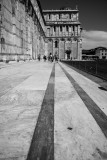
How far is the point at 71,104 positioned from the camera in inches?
109

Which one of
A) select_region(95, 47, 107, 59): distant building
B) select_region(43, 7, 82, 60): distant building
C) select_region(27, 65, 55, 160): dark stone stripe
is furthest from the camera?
select_region(95, 47, 107, 59): distant building

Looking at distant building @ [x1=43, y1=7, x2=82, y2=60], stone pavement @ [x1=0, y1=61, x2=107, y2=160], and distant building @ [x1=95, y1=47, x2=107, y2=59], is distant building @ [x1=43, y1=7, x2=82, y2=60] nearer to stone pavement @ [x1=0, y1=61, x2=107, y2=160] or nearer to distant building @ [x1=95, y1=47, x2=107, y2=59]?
distant building @ [x1=95, y1=47, x2=107, y2=59]

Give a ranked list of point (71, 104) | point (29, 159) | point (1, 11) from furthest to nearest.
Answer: point (1, 11) < point (71, 104) < point (29, 159)

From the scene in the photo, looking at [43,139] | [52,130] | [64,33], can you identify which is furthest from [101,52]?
[43,139]

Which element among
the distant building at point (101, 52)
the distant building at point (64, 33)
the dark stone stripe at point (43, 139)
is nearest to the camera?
the dark stone stripe at point (43, 139)

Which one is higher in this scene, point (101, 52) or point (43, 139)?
point (101, 52)

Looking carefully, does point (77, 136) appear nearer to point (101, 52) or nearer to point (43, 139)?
point (43, 139)

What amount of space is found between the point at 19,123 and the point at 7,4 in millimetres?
15285

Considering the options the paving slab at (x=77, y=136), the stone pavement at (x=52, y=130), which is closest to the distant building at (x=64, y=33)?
the stone pavement at (x=52, y=130)

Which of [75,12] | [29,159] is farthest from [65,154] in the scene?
[75,12]

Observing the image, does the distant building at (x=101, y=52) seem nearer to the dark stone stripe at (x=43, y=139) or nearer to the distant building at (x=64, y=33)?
the distant building at (x=64, y=33)

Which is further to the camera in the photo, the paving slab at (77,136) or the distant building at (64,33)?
the distant building at (64,33)

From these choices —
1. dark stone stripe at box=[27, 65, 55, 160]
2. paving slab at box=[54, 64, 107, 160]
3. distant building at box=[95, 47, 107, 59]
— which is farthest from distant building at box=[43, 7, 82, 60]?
dark stone stripe at box=[27, 65, 55, 160]

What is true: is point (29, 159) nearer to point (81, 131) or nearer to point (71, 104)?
point (81, 131)
